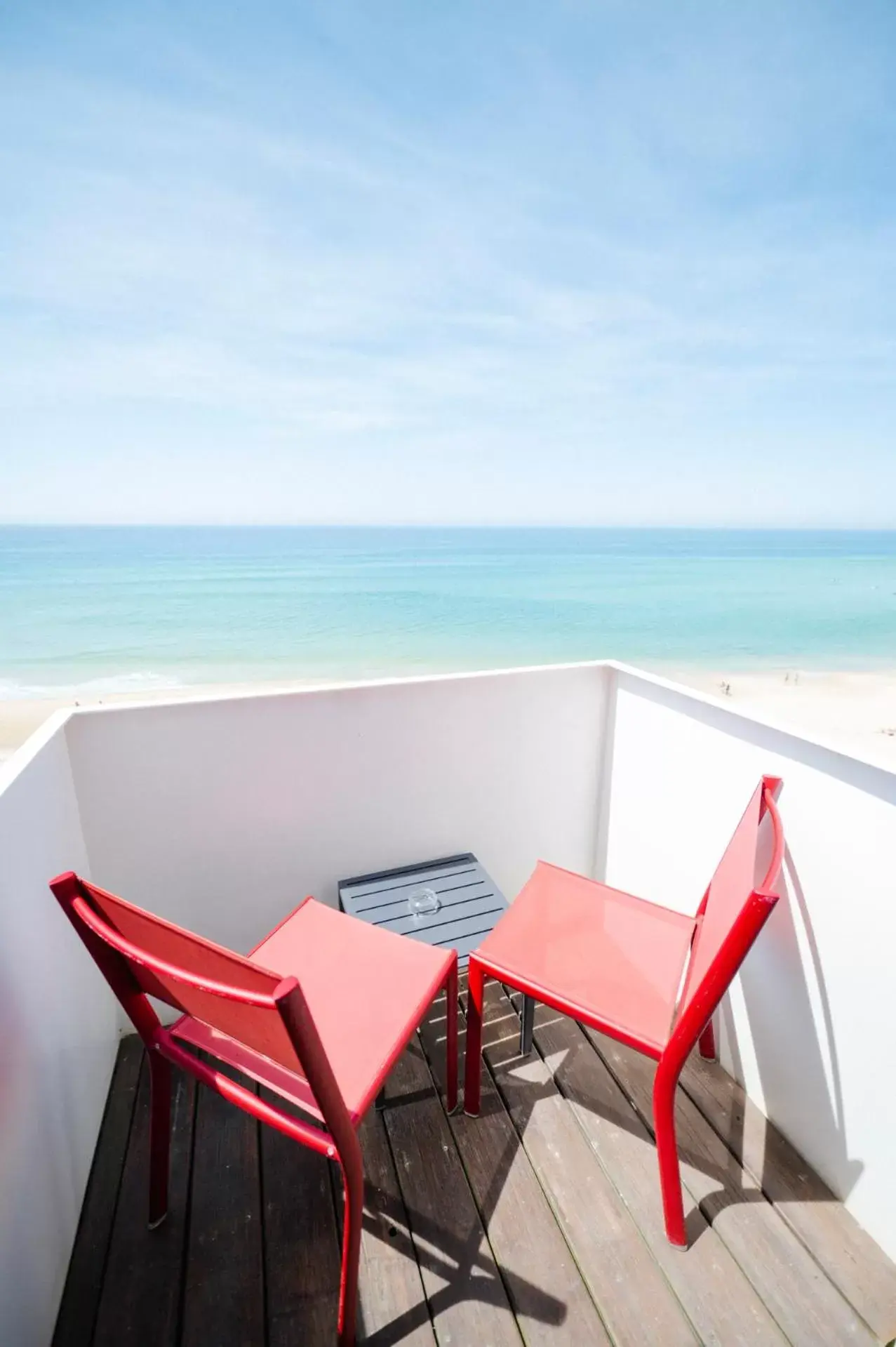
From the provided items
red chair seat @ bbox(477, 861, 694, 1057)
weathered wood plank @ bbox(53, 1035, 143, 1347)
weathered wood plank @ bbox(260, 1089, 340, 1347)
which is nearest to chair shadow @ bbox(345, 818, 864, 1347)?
weathered wood plank @ bbox(260, 1089, 340, 1347)

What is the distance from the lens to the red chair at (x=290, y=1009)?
0.81 meters

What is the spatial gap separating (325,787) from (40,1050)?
0.85m

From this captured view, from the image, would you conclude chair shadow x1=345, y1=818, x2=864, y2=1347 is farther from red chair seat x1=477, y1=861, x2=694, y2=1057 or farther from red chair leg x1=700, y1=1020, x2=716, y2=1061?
red chair seat x1=477, y1=861, x2=694, y2=1057

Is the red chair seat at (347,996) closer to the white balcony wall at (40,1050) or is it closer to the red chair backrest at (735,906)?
the white balcony wall at (40,1050)

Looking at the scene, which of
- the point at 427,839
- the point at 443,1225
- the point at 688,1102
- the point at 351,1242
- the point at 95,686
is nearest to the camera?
the point at 351,1242

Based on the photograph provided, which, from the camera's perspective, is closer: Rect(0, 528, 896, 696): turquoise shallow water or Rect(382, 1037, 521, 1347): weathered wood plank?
Rect(382, 1037, 521, 1347): weathered wood plank

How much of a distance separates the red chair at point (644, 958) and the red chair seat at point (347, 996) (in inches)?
6.3

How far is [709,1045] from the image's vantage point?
64.2 inches

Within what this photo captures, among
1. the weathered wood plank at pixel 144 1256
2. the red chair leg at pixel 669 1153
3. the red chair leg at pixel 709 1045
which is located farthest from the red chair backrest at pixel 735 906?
the weathered wood plank at pixel 144 1256

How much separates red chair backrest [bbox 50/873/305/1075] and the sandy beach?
340 inches

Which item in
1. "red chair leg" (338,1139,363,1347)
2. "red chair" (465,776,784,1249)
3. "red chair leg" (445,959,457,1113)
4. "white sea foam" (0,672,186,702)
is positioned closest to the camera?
"red chair leg" (338,1139,363,1347)

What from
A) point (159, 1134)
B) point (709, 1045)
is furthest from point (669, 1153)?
point (159, 1134)

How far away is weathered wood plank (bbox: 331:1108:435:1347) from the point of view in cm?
108

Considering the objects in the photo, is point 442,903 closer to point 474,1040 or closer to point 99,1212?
point 474,1040
